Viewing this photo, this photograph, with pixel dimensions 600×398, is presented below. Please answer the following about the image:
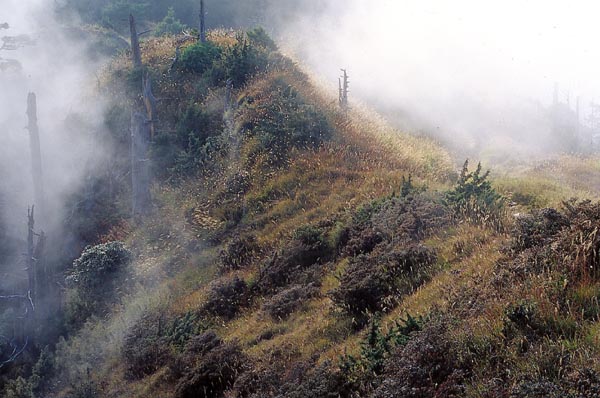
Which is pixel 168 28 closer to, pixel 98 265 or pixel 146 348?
pixel 98 265

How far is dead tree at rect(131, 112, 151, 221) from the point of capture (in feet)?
58.0

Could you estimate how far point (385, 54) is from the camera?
120 feet

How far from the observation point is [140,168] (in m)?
18.1

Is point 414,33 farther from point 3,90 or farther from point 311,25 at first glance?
point 3,90

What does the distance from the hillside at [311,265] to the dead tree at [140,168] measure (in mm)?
505

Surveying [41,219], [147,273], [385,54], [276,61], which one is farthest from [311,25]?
[147,273]

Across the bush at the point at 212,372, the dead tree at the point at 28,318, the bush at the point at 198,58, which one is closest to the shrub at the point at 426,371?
the bush at the point at 212,372

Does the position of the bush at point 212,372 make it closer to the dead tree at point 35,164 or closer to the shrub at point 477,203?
the shrub at point 477,203

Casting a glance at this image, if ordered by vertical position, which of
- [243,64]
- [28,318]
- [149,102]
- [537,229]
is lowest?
[28,318]

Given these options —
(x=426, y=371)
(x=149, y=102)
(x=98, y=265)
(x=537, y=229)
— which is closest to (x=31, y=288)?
(x=98, y=265)

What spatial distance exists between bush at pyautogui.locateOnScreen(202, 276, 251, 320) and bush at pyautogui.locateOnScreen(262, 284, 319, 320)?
1.13 meters

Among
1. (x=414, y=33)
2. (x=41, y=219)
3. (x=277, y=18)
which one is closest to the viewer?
(x=41, y=219)

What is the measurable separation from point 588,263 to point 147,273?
11.3 meters

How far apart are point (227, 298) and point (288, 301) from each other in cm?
196
